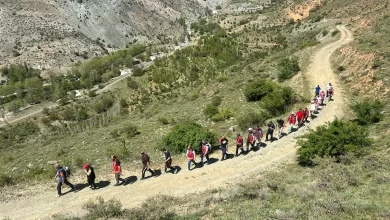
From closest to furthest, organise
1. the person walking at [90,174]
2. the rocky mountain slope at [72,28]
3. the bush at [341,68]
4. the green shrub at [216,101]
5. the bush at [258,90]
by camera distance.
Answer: the person walking at [90,174] < the bush at [258,90] < the green shrub at [216,101] < the bush at [341,68] < the rocky mountain slope at [72,28]

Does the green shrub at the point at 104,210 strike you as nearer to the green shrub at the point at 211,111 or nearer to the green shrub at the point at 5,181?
the green shrub at the point at 5,181

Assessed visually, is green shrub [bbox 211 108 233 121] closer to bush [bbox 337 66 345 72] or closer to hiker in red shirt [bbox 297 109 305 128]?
hiker in red shirt [bbox 297 109 305 128]

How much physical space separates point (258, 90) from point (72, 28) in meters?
75.0

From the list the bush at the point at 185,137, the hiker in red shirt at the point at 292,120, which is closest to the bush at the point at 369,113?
the hiker in red shirt at the point at 292,120

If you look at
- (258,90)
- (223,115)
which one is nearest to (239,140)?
(223,115)

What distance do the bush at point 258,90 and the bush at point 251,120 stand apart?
4.28 meters

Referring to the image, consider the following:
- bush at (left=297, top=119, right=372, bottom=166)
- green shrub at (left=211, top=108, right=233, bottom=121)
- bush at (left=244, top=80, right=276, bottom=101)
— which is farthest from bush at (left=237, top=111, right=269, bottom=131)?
bush at (left=297, top=119, right=372, bottom=166)

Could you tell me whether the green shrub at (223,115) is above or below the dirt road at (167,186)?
above

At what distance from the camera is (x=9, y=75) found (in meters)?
Answer: 75.2

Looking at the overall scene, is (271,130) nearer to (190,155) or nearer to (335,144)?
(335,144)

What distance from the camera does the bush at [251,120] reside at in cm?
2731

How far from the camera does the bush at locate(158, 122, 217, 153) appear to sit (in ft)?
79.1

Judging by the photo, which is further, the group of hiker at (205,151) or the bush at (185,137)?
the bush at (185,137)

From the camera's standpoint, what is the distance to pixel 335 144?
1917 cm
